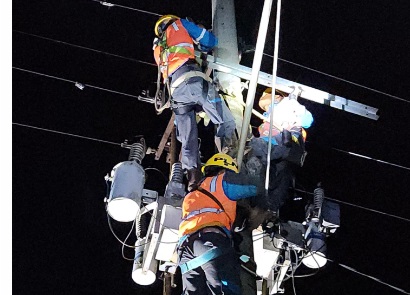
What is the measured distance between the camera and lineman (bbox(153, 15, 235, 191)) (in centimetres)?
830

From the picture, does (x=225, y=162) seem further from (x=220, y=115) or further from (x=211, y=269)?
(x=211, y=269)

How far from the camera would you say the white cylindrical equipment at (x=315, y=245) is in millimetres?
8391

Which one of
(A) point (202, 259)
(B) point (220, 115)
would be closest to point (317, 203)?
(B) point (220, 115)

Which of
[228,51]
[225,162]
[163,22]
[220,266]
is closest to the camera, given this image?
[220,266]

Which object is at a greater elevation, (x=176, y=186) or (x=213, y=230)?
(x=176, y=186)

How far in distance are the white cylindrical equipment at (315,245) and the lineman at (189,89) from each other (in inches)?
56.1

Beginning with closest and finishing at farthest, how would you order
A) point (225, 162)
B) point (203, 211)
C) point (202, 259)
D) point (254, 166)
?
point (202, 259) → point (203, 211) → point (225, 162) → point (254, 166)

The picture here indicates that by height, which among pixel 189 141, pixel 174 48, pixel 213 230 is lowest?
pixel 213 230

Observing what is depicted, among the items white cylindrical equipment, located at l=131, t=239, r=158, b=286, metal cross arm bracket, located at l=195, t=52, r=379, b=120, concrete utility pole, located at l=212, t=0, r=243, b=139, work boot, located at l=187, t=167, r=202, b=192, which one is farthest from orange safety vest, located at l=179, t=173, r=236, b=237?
metal cross arm bracket, located at l=195, t=52, r=379, b=120

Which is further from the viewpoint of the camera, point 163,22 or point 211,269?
point 163,22

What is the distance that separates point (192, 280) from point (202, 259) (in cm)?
22

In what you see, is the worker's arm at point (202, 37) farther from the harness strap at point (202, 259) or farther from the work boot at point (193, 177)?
the harness strap at point (202, 259)

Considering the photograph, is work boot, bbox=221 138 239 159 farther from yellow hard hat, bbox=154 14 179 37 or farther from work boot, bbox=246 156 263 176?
yellow hard hat, bbox=154 14 179 37

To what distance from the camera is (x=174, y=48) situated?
28.9 ft
